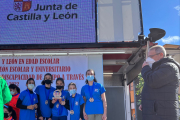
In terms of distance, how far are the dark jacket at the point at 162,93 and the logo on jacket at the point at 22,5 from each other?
4.91 m

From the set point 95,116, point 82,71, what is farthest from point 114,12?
point 95,116

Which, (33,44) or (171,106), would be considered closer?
(171,106)

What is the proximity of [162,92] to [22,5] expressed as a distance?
5319 mm

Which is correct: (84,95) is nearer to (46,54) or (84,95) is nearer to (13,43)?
(46,54)

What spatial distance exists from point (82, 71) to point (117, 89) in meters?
4.28

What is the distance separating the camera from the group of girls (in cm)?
357

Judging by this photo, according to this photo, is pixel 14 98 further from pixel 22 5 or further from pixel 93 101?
pixel 22 5

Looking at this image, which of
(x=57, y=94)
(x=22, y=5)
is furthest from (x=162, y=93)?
(x=22, y=5)

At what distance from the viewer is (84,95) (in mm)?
3666

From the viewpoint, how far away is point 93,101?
3.51 meters

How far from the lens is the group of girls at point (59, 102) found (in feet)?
11.7

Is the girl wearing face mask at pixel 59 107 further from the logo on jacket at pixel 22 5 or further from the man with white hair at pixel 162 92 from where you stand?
the logo on jacket at pixel 22 5

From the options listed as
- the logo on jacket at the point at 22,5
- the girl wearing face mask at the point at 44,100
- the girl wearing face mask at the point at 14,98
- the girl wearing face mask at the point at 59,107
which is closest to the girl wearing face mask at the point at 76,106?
the girl wearing face mask at the point at 59,107

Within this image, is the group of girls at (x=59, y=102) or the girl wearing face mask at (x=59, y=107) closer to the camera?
the group of girls at (x=59, y=102)
